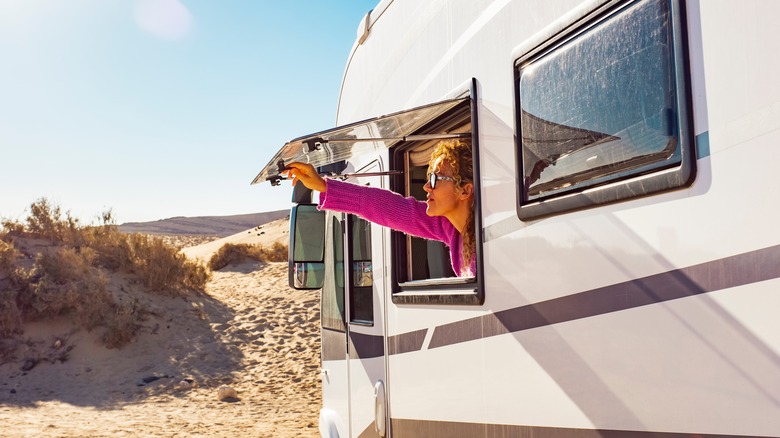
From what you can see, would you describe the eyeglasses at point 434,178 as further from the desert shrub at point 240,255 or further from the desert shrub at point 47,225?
the desert shrub at point 240,255

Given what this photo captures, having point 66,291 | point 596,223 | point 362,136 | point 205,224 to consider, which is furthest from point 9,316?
point 205,224

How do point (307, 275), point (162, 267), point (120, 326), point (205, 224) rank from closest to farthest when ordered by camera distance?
point (307, 275) < point (120, 326) < point (162, 267) < point (205, 224)

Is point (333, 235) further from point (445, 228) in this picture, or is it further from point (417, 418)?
point (417, 418)

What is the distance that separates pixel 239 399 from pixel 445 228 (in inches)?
305

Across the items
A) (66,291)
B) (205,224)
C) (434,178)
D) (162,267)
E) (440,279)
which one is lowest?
(66,291)

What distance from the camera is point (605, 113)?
2043mm

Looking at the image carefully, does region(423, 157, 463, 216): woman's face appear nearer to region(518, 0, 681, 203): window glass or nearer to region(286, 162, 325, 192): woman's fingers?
region(286, 162, 325, 192): woman's fingers

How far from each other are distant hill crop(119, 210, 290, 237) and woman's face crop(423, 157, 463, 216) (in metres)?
69.7

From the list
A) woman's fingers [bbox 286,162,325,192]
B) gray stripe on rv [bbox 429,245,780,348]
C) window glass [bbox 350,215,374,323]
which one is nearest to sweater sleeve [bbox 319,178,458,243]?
woman's fingers [bbox 286,162,325,192]

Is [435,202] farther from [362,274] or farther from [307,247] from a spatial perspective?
[307,247]

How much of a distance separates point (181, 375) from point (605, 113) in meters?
10.9

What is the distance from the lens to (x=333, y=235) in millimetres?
5105

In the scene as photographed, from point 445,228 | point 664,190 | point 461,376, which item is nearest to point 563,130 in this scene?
point 664,190

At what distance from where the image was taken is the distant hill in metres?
73.4
